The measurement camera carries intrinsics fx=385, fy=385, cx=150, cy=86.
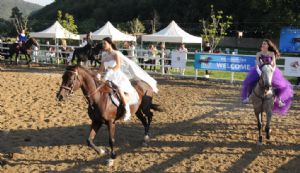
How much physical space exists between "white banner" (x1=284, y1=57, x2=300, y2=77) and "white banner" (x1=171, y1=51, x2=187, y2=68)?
5113 mm

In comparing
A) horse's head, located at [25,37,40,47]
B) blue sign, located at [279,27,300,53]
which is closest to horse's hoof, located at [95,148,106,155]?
horse's head, located at [25,37,40,47]

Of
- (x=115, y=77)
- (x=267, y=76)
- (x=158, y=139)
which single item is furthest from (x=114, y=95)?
(x=267, y=76)

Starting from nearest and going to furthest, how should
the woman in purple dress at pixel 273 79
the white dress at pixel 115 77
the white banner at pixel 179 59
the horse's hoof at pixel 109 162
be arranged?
1. the horse's hoof at pixel 109 162
2. the white dress at pixel 115 77
3. the woman in purple dress at pixel 273 79
4. the white banner at pixel 179 59

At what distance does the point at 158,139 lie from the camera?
8.34m

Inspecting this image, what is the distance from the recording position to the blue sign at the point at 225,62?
1687 cm

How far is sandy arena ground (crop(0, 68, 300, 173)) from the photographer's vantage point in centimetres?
671

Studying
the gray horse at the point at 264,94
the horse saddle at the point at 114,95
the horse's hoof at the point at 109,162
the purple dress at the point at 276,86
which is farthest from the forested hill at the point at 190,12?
the horse's hoof at the point at 109,162

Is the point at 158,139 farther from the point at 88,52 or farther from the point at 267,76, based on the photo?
the point at 88,52

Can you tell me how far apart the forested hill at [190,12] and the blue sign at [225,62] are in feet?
130

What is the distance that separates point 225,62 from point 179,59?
114 inches

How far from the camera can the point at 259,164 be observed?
6.76m

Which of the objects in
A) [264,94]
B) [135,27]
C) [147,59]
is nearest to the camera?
[264,94]

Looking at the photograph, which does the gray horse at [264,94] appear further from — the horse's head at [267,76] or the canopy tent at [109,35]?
the canopy tent at [109,35]

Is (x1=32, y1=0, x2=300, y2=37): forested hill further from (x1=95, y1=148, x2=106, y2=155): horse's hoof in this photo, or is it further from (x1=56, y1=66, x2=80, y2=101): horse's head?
(x1=56, y1=66, x2=80, y2=101): horse's head
